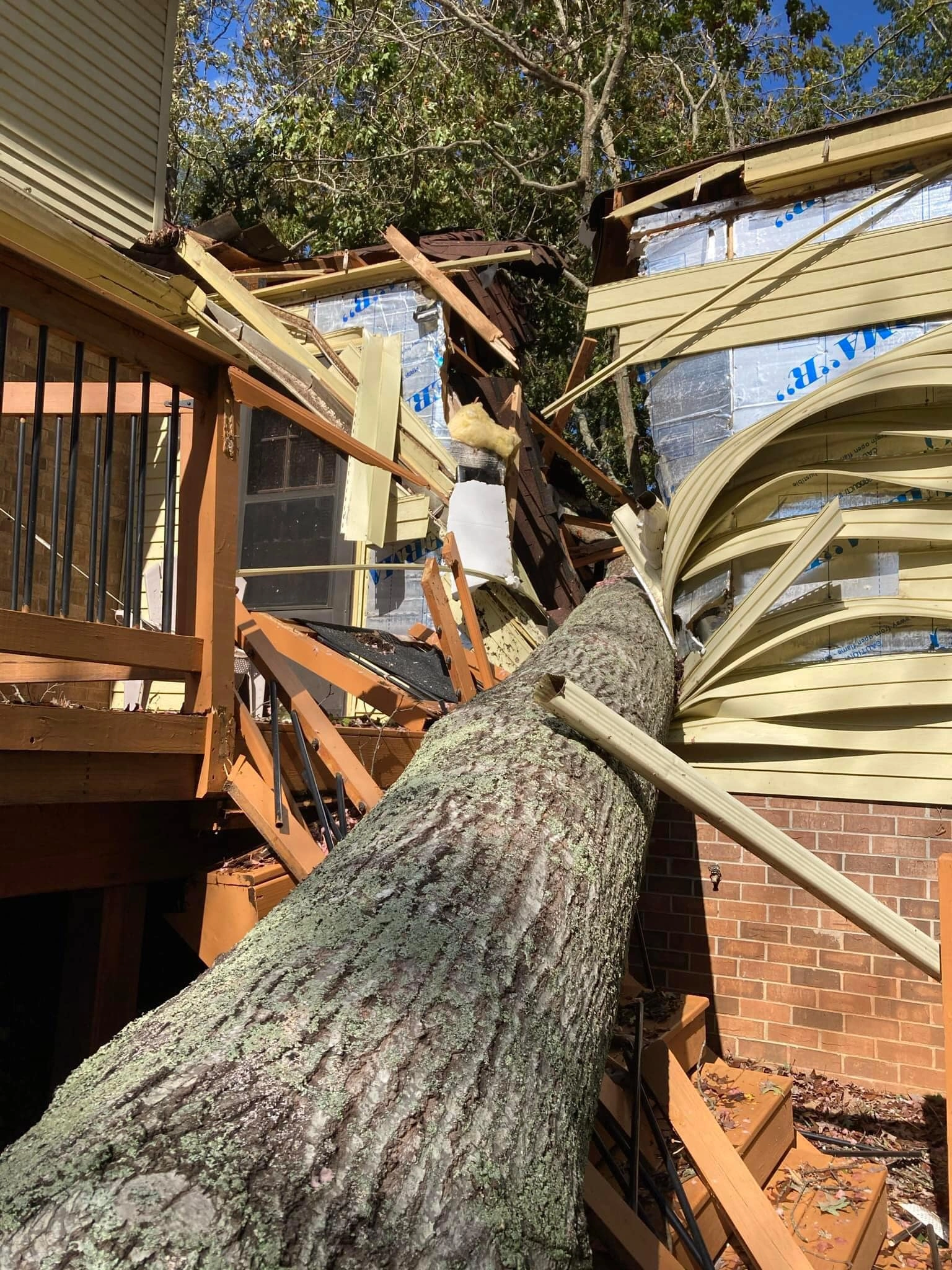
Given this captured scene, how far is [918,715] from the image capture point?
508 centimetres

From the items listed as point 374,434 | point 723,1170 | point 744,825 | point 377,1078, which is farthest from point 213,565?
point 374,434

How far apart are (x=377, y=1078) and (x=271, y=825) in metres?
2.34

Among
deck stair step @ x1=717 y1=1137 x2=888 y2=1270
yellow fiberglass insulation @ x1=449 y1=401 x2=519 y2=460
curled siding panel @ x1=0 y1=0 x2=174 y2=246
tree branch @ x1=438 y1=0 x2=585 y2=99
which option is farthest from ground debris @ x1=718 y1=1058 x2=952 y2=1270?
tree branch @ x1=438 y1=0 x2=585 y2=99

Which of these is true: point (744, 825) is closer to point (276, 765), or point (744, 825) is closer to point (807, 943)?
point (276, 765)

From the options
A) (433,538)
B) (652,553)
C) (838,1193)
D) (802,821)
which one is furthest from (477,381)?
(838,1193)

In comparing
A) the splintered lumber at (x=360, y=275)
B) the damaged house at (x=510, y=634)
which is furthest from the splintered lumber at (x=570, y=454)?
the splintered lumber at (x=360, y=275)

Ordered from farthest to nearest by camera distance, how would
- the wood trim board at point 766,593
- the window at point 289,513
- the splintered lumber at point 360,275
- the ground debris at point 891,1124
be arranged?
the window at point 289,513 → the splintered lumber at point 360,275 → the wood trim board at point 766,593 → the ground debris at point 891,1124

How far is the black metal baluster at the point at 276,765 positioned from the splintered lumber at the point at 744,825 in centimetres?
129

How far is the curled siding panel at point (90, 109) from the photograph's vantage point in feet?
27.7

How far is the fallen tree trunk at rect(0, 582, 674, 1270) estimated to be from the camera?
112 cm

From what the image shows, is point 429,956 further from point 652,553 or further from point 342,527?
point 342,527

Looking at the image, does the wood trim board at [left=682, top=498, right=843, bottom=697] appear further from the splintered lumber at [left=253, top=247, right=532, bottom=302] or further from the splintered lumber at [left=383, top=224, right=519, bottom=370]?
the splintered lumber at [left=253, top=247, right=532, bottom=302]

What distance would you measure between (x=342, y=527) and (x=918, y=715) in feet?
13.7

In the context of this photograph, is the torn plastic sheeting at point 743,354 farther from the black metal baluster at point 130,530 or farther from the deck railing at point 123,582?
the black metal baluster at point 130,530
